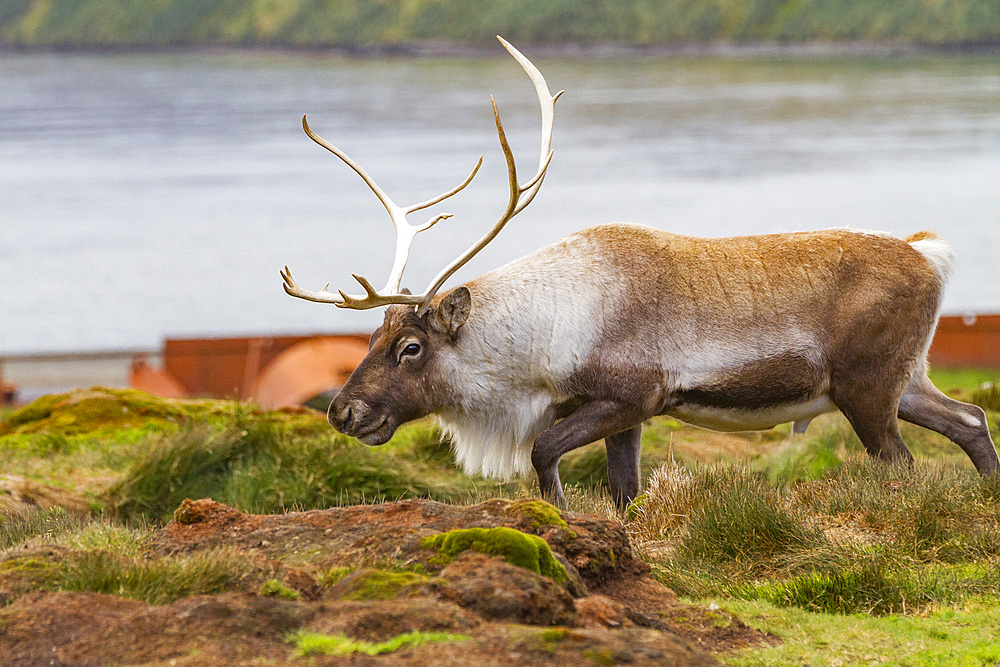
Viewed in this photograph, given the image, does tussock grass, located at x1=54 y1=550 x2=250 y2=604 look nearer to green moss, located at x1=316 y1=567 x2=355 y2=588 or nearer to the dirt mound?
the dirt mound

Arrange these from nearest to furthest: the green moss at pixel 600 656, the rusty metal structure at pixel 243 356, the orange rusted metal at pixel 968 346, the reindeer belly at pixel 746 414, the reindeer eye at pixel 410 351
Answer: the green moss at pixel 600 656 < the reindeer eye at pixel 410 351 < the reindeer belly at pixel 746 414 < the rusty metal structure at pixel 243 356 < the orange rusted metal at pixel 968 346

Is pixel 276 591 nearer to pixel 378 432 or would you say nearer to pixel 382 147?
pixel 378 432

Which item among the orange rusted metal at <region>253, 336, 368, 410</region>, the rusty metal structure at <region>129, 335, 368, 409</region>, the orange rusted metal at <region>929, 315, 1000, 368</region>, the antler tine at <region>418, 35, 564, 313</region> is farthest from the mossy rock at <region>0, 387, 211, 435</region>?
the orange rusted metal at <region>929, 315, 1000, 368</region>

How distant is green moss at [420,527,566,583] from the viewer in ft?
15.1

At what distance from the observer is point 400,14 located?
4419 inches

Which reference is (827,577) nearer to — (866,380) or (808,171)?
(866,380)

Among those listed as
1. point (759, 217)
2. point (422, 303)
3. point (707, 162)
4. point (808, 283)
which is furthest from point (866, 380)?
point (707, 162)

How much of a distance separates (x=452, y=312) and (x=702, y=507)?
1.70 meters

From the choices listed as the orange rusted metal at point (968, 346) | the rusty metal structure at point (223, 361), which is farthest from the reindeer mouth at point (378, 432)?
the orange rusted metal at point (968, 346)

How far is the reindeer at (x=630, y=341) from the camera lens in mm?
6914

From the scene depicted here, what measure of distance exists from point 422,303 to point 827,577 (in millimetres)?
2664

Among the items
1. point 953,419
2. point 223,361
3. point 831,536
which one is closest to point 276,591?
point 831,536

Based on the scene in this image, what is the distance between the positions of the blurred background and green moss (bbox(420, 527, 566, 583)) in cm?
1062

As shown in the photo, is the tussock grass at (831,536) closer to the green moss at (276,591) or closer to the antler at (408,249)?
the antler at (408,249)
